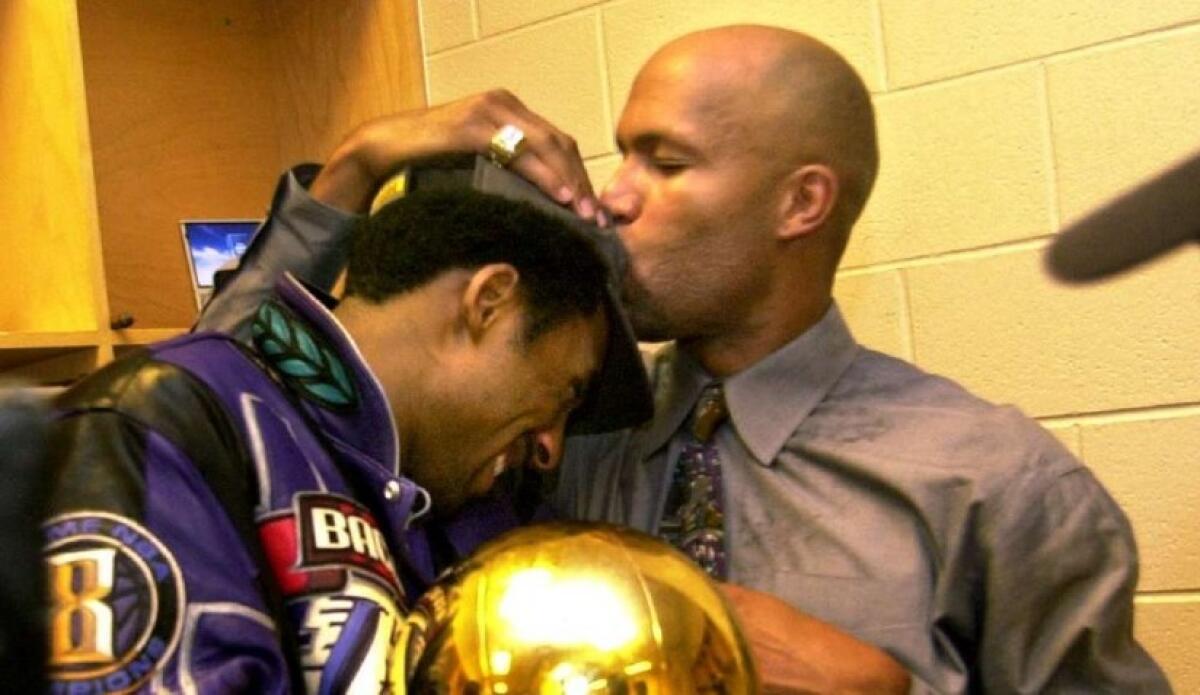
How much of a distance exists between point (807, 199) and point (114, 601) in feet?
3.25

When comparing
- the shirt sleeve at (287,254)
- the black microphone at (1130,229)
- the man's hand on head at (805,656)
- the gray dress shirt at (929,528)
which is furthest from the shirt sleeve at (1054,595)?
the black microphone at (1130,229)

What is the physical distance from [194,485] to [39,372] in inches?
43.4

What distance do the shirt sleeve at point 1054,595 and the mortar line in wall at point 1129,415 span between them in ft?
0.94

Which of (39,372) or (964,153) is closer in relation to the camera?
(964,153)

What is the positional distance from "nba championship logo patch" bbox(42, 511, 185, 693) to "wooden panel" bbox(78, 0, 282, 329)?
139 cm

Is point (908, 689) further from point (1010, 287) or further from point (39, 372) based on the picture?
point (39, 372)

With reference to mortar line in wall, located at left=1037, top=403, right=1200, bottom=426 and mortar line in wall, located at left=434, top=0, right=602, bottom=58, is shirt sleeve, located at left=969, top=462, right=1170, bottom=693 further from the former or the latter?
mortar line in wall, located at left=434, top=0, right=602, bottom=58

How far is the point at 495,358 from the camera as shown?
1.31m

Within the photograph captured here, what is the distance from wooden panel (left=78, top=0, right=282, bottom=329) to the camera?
229 centimetres

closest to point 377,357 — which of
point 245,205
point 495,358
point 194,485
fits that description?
point 495,358

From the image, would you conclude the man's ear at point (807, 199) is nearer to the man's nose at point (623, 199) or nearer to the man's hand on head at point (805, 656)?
the man's nose at point (623, 199)

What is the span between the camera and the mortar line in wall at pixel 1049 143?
5.87 ft

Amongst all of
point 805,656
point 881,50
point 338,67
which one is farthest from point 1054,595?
point 338,67

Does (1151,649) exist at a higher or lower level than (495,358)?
lower
